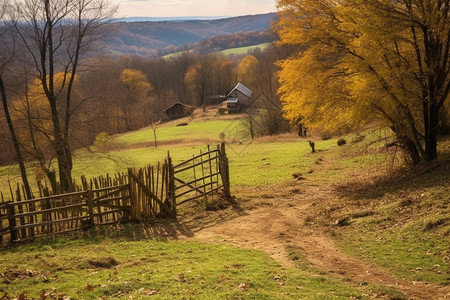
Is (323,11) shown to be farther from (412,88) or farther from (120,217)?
(120,217)

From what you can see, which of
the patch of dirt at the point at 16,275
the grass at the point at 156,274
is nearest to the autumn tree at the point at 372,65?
the grass at the point at 156,274

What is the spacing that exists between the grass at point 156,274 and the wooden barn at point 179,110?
79.9 meters

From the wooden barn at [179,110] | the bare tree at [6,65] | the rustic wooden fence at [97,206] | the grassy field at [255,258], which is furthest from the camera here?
the wooden barn at [179,110]

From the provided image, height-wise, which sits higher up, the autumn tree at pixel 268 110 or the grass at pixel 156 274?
the autumn tree at pixel 268 110

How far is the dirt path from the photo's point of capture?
845 cm

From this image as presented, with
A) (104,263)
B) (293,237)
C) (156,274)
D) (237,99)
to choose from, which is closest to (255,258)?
(293,237)

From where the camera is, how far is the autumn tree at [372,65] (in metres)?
14.7

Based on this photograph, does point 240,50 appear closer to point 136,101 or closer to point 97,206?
point 136,101

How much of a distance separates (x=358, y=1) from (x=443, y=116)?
7.66 meters

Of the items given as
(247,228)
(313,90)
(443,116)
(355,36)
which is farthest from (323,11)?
(247,228)

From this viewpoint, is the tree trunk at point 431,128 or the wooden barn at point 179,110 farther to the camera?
the wooden barn at point 179,110

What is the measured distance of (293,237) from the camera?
12.1 m

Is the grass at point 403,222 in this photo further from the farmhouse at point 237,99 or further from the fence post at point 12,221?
the farmhouse at point 237,99

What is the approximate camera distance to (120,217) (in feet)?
45.4
